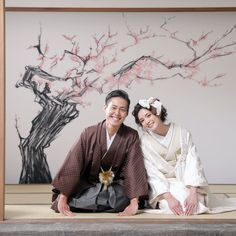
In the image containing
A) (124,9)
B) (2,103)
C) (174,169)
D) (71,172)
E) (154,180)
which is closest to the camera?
(2,103)

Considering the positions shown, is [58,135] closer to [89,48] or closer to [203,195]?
[89,48]

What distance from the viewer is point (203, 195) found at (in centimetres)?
393

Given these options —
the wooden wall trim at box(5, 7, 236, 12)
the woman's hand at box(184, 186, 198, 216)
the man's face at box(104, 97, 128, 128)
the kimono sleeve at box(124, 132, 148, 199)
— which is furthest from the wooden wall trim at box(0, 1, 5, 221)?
the wooden wall trim at box(5, 7, 236, 12)

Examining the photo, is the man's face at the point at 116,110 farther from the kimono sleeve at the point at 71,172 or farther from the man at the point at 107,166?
the kimono sleeve at the point at 71,172

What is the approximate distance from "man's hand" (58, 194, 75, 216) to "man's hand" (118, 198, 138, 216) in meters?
0.41

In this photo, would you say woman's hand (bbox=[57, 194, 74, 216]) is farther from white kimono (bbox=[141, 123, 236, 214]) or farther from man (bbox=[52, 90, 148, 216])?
white kimono (bbox=[141, 123, 236, 214])

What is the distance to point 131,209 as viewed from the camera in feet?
12.3

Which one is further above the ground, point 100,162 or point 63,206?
point 100,162

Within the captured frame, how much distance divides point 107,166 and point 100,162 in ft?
0.26

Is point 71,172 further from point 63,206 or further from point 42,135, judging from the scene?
point 42,135

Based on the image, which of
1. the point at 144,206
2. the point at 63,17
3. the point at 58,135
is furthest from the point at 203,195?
the point at 63,17

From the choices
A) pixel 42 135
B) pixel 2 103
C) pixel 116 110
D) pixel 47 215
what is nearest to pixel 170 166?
pixel 116 110

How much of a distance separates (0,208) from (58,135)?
225cm

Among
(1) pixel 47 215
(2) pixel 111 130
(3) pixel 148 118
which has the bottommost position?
(1) pixel 47 215
